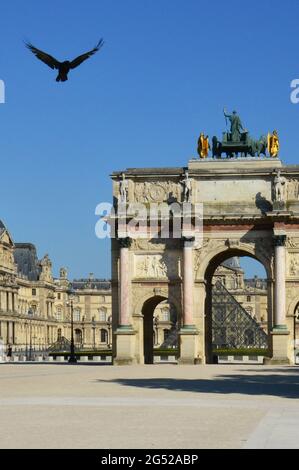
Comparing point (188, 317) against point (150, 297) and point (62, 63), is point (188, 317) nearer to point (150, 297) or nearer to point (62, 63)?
point (150, 297)

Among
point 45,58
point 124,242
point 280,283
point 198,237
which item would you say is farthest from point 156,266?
point 45,58

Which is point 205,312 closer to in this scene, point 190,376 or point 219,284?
point 190,376

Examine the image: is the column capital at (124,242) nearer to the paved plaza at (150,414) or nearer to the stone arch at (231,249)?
the stone arch at (231,249)

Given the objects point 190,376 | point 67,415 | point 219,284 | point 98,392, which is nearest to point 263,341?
point 219,284

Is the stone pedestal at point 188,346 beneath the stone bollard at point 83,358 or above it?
above

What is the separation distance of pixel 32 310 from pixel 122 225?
427 feet

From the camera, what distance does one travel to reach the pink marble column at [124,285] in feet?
201

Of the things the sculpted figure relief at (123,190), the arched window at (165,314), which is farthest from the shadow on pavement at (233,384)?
the arched window at (165,314)

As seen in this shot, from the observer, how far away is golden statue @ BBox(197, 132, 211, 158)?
62344 mm

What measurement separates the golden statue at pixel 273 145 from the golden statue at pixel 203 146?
11.5 feet

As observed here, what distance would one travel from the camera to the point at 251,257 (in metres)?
62.5

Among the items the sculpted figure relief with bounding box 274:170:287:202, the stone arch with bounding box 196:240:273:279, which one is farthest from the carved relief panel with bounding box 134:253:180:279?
the sculpted figure relief with bounding box 274:170:287:202

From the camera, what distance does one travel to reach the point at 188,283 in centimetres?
6028

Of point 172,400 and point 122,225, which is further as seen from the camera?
point 122,225
